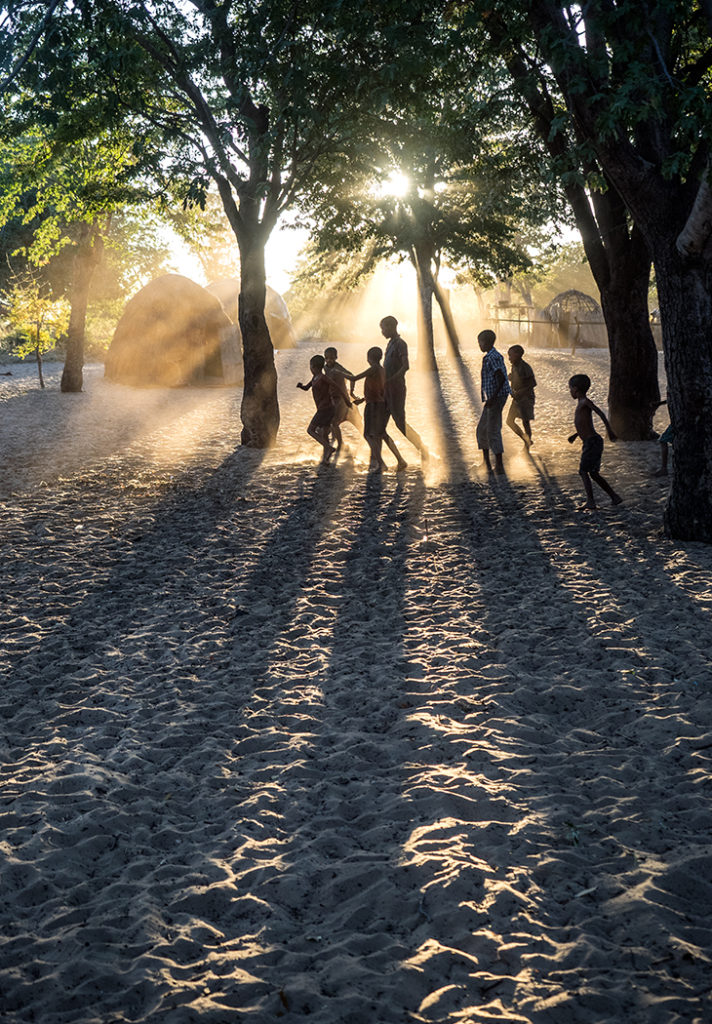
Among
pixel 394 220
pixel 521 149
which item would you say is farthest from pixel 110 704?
pixel 394 220

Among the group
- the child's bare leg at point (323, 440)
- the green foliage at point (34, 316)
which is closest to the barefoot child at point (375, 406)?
the child's bare leg at point (323, 440)

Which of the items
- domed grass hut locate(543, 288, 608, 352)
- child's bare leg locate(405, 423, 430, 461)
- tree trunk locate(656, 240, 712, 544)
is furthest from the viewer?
domed grass hut locate(543, 288, 608, 352)

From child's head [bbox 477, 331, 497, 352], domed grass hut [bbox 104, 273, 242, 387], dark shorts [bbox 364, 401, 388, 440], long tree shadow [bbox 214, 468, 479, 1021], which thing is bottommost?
long tree shadow [bbox 214, 468, 479, 1021]

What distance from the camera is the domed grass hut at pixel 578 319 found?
41.5 metres

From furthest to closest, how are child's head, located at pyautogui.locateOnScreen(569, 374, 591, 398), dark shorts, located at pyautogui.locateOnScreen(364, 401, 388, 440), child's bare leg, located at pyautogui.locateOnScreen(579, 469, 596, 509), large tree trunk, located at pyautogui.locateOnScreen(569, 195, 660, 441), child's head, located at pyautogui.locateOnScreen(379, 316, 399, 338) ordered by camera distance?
large tree trunk, located at pyautogui.locateOnScreen(569, 195, 660, 441) < dark shorts, located at pyautogui.locateOnScreen(364, 401, 388, 440) < child's head, located at pyautogui.locateOnScreen(379, 316, 399, 338) < child's bare leg, located at pyautogui.locateOnScreen(579, 469, 596, 509) < child's head, located at pyautogui.locateOnScreen(569, 374, 591, 398)

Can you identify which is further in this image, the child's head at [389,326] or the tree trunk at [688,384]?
the child's head at [389,326]

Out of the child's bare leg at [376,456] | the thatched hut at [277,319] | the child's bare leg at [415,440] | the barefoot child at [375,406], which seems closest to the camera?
the barefoot child at [375,406]

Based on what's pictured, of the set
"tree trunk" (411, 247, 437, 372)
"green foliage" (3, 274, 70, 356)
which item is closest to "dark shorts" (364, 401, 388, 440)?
"tree trunk" (411, 247, 437, 372)

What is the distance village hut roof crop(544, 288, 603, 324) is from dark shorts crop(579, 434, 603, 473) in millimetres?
34315

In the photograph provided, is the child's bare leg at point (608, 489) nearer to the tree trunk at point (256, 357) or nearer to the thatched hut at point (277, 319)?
the tree trunk at point (256, 357)

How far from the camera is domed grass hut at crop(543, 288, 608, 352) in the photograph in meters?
41.5

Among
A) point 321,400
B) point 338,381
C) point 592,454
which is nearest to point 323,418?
point 321,400

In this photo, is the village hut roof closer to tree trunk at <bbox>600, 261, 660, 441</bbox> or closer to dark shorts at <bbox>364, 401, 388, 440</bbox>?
tree trunk at <bbox>600, 261, 660, 441</bbox>

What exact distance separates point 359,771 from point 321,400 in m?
8.82
